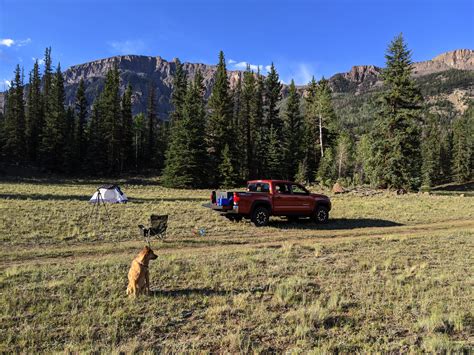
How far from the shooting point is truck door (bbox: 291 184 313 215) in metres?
16.5

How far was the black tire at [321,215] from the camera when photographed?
17094 mm

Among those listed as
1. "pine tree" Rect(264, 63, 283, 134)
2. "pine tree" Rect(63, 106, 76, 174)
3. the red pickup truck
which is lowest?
the red pickup truck

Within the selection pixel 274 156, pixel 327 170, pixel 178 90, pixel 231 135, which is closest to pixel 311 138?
pixel 327 170

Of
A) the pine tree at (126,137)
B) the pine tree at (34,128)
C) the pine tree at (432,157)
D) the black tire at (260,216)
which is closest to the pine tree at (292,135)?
the pine tree at (126,137)

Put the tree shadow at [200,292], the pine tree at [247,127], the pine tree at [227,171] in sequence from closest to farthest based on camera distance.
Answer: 1. the tree shadow at [200,292]
2. the pine tree at [227,171]
3. the pine tree at [247,127]

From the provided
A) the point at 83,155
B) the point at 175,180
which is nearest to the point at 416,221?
the point at 175,180

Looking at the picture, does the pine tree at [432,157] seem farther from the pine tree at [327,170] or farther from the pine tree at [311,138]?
the pine tree at [327,170]

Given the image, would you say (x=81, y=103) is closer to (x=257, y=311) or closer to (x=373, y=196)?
(x=373, y=196)

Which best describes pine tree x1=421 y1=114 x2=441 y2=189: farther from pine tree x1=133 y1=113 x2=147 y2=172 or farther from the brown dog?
the brown dog

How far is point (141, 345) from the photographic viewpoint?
4910 mm

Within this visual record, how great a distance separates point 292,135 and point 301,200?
36.0 metres

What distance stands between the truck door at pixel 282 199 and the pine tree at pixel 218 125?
28525 mm

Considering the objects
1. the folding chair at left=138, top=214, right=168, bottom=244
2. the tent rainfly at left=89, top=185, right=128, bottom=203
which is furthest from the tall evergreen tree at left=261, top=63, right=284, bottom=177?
the folding chair at left=138, top=214, right=168, bottom=244

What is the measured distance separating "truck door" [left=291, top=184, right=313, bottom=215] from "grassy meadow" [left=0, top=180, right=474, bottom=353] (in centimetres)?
203
